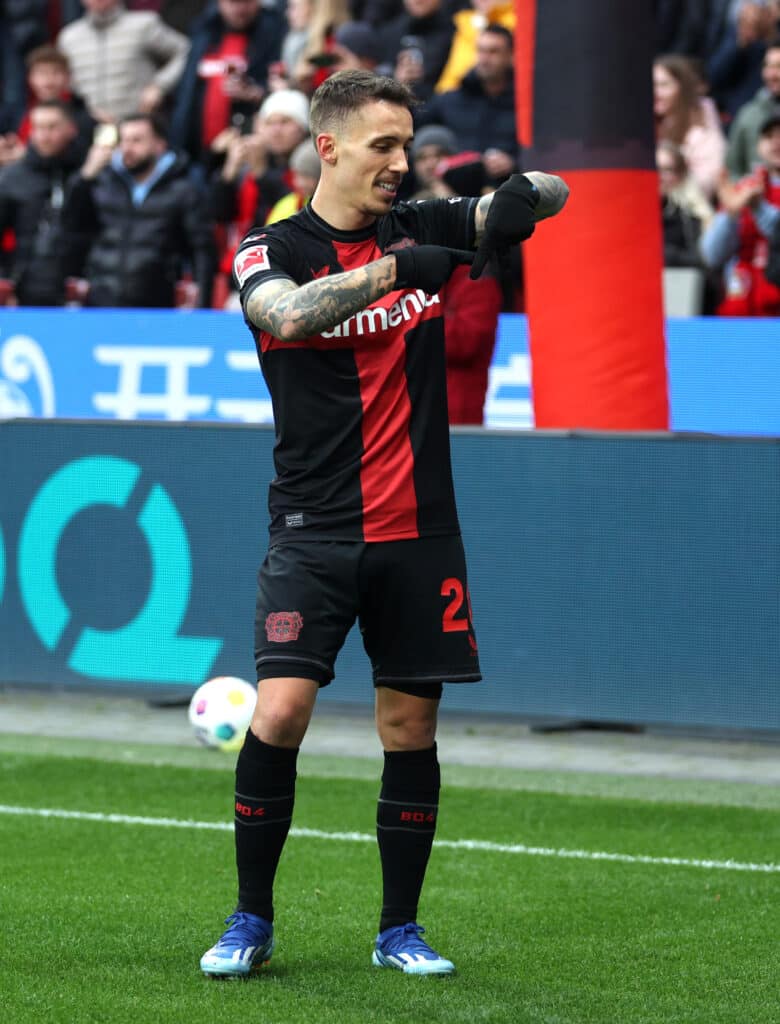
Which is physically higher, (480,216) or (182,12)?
(182,12)

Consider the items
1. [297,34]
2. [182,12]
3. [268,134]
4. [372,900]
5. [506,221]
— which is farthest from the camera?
[182,12]

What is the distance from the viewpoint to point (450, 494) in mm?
4875

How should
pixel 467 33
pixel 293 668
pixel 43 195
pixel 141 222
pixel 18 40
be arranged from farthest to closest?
pixel 18 40
pixel 43 195
pixel 467 33
pixel 141 222
pixel 293 668

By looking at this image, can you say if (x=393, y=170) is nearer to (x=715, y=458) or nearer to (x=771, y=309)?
(x=715, y=458)

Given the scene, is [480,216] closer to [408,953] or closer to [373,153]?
[373,153]

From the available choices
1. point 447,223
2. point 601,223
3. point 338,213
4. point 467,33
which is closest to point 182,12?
point 467,33

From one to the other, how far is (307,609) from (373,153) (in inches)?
42.8

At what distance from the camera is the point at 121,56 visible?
658 inches

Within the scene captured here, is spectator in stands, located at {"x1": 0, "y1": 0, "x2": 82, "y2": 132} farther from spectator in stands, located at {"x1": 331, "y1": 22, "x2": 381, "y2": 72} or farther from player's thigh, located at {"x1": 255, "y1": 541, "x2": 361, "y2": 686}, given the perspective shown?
player's thigh, located at {"x1": 255, "y1": 541, "x2": 361, "y2": 686}

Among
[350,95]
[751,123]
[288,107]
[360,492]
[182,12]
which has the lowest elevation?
[360,492]

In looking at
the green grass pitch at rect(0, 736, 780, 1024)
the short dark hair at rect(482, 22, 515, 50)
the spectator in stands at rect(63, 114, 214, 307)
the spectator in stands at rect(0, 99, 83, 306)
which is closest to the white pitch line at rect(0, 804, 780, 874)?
the green grass pitch at rect(0, 736, 780, 1024)

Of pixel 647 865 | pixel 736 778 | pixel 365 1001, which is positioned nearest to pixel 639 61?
pixel 736 778

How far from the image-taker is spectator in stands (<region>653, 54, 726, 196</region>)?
1313 centimetres

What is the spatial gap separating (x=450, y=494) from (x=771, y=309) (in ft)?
26.4
